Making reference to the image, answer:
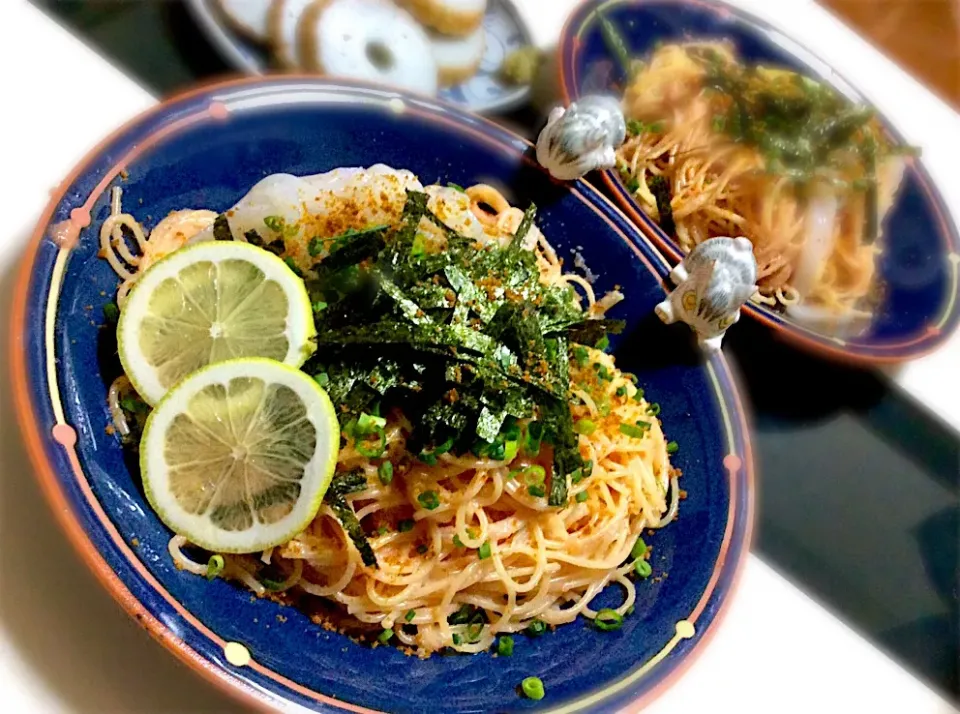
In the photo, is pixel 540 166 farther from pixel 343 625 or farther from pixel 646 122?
pixel 343 625

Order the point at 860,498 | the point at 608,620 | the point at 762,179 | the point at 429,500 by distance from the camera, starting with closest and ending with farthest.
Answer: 1. the point at 429,500
2. the point at 608,620
3. the point at 860,498
4. the point at 762,179

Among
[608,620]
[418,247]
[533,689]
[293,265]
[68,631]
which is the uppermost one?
[418,247]

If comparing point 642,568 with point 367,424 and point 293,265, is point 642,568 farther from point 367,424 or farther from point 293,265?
point 293,265

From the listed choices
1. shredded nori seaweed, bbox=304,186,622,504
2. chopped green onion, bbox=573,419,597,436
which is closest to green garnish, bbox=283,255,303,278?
shredded nori seaweed, bbox=304,186,622,504

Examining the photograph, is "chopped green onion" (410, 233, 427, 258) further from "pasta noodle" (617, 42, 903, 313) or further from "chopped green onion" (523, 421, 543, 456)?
"pasta noodle" (617, 42, 903, 313)

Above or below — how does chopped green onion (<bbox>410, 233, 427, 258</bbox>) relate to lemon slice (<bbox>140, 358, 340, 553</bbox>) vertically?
above

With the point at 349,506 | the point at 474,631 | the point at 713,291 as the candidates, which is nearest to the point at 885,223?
the point at 713,291

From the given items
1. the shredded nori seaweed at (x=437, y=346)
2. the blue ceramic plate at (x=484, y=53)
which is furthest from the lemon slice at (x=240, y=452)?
the blue ceramic plate at (x=484, y=53)
